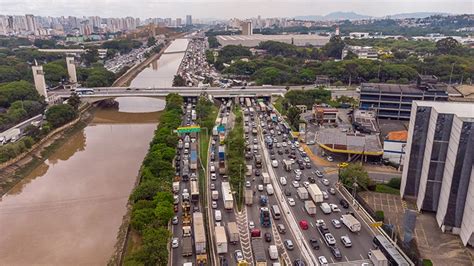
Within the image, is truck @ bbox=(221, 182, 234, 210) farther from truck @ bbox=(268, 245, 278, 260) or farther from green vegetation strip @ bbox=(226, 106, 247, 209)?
truck @ bbox=(268, 245, 278, 260)

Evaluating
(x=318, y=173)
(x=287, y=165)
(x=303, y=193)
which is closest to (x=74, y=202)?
(x=287, y=165)

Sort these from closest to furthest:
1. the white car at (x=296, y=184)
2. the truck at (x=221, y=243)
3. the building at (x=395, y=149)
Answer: the truck at (x=221, y=243)
the white car at (x=296, y=184)
the building at (x=395, y=149)

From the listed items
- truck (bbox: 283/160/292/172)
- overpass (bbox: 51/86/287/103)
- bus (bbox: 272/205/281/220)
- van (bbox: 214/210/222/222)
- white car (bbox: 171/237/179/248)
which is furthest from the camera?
overpass (bbox: 51/86/287/103)

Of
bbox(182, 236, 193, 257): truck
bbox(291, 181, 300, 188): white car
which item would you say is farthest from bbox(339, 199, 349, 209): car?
bbox(182, 236, 193, 257): truck

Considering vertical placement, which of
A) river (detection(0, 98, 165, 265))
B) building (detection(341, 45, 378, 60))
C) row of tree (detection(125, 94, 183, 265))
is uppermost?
building (detection(341, 45, 378, 60))

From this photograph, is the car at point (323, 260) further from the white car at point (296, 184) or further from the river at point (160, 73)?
the river at point (160, 73)

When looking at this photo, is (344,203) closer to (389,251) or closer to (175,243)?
(389,251)

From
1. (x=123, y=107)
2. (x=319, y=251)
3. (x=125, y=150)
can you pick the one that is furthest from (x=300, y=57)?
(x=319, y=251)

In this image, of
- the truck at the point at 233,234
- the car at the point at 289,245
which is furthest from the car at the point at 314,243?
the truck at the point at 233,234

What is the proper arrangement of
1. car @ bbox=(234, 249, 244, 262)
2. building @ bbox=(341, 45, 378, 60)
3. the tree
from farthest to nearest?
building @ bbox=(341, 45, 378, 60)
the tree
car @ bbox=(234, 249, 244, 262)
